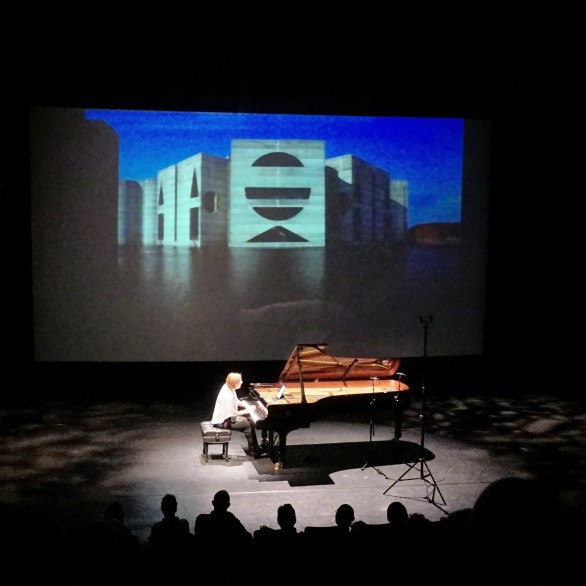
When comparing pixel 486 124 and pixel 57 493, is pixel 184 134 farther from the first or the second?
pixel 57 493

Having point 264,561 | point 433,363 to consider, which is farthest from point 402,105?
point 264,561

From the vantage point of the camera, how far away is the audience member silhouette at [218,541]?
2.85m

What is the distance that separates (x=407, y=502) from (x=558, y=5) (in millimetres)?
6188

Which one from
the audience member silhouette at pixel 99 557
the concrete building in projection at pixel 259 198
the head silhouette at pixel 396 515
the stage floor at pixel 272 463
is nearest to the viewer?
the audience member silhouette at pixel 99 557

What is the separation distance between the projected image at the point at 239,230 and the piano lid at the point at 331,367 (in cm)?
278

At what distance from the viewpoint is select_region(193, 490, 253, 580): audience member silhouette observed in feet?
9.34

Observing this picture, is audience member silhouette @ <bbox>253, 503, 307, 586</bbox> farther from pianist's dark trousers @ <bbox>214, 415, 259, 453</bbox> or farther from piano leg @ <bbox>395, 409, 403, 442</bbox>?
piano leg @ <bbox>395, 409, 403, 442</bbox>

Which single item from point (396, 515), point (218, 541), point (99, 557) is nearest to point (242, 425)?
point (396, 515)

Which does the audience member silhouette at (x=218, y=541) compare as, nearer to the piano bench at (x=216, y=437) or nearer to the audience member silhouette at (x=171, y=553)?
the audience member silhouette at (x=171, y=553)

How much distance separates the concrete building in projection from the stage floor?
103 inches

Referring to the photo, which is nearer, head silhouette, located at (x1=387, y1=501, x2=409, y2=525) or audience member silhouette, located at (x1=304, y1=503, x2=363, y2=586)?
audience member silhouette, located at (x1=304, y1=503, x2=363, y2=586)

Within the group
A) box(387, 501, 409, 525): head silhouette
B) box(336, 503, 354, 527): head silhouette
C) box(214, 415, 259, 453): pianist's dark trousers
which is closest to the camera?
box(387, 501, 409, 525): head silhouette

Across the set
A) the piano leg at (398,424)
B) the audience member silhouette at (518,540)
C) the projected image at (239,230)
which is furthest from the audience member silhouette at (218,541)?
the projected image at (239,230)

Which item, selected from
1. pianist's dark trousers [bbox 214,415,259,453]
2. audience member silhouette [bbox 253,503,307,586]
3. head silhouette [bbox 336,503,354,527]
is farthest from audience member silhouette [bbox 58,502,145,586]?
pianist's dark trousers [bbox 214,415,259,453]
